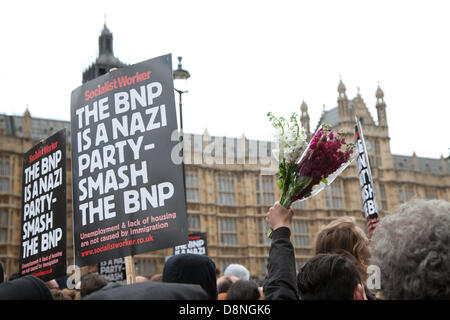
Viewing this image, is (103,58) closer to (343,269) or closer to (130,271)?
(130,271)

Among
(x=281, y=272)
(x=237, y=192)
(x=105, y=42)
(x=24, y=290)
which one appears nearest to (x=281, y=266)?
(x=281, y=272)

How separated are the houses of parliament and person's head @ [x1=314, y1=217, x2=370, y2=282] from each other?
21161 mm

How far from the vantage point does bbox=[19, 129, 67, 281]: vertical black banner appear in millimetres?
4980

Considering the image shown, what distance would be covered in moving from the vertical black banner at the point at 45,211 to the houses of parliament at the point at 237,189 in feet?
60.7

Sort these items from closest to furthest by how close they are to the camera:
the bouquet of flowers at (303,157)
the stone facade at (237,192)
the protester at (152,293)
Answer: the protester at (152,293)
the bouquet of flowers at (303,157)
the stone facade at (237,192)

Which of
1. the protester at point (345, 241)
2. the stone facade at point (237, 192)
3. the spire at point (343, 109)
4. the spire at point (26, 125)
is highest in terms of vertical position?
the spire at point (343, 109)

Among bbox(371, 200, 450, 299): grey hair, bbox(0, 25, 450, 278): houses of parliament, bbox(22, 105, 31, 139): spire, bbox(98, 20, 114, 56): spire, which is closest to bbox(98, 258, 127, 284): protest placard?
bbox(371, 200, 450, 299): grey hair

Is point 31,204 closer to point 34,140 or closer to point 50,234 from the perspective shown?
point 50,234

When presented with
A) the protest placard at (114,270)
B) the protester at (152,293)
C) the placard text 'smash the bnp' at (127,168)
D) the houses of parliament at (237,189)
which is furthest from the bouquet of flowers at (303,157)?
the houses of parliament at (237,189)

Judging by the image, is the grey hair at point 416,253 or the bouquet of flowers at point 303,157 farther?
the bouquet of flowers at point 303,157

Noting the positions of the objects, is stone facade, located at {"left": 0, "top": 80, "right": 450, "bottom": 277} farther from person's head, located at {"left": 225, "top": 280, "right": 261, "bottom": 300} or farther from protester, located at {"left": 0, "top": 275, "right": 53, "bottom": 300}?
protester, located at {"left": 0, "top": 275, "right": 53, "bottom": 300}

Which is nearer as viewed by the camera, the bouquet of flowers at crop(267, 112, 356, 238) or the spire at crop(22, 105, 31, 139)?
the bouquet of flowers at crop(267, 112, 356, 238)

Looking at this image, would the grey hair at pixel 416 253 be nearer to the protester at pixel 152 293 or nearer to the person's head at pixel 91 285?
the protester at pixel 152 293

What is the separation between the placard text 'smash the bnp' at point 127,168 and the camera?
4055mm
